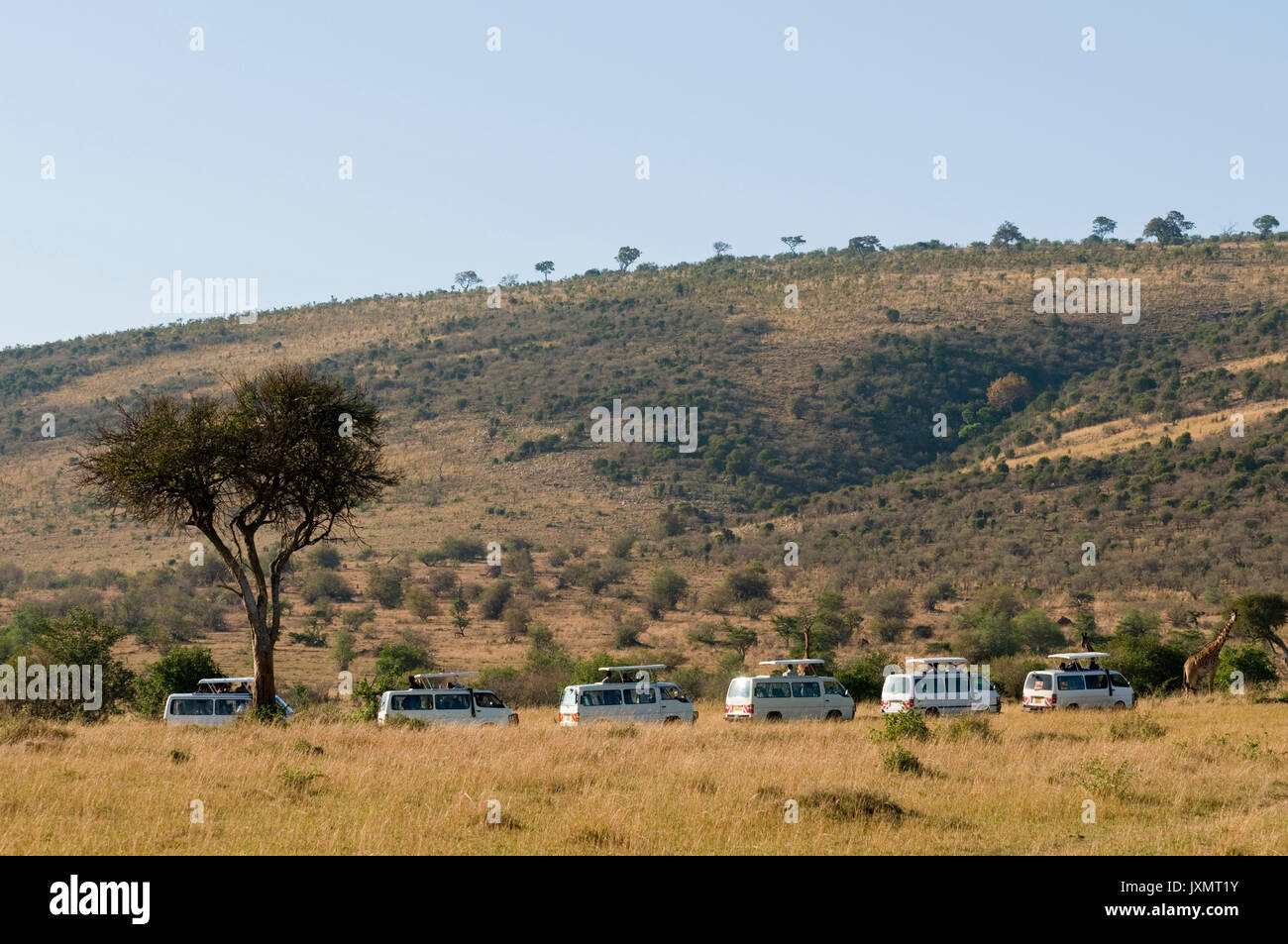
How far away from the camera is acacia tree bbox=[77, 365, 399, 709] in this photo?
29.0 metres

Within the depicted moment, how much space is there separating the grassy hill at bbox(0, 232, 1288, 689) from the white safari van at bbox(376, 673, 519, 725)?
1998 centimetres

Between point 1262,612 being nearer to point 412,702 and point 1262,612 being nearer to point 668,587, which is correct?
point 668,587

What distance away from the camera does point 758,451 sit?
95875 millimetres

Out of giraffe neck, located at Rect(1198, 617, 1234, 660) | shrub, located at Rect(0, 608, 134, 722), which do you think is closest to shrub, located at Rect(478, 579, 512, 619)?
shrub, located at Rect(0, 608, 134, 722)

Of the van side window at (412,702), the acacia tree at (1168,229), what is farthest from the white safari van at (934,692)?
the acacia tree at (1168,229)

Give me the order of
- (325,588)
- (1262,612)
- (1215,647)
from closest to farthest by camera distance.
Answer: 1. (1215,647)
2. (1262,612)
3. (325,588)

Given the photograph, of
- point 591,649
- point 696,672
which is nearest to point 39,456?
point 591,649

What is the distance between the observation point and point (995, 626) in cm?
5269

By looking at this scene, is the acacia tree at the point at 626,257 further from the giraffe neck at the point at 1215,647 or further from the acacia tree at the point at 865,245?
the giraffe neck at the point at 1215,647

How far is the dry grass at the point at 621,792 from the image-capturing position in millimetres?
13984

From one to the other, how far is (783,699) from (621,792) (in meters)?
15.4

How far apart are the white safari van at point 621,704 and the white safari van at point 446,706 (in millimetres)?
1557

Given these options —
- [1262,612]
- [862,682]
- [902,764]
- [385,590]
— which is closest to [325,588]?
[385,590]

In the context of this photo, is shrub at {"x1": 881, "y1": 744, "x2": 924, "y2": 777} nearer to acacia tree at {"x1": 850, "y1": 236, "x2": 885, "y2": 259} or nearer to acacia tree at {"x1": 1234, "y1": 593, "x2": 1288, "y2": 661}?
acacia tree at {"x1": 1234, "y1": 593, "x2": 1288, "y2": 661}
